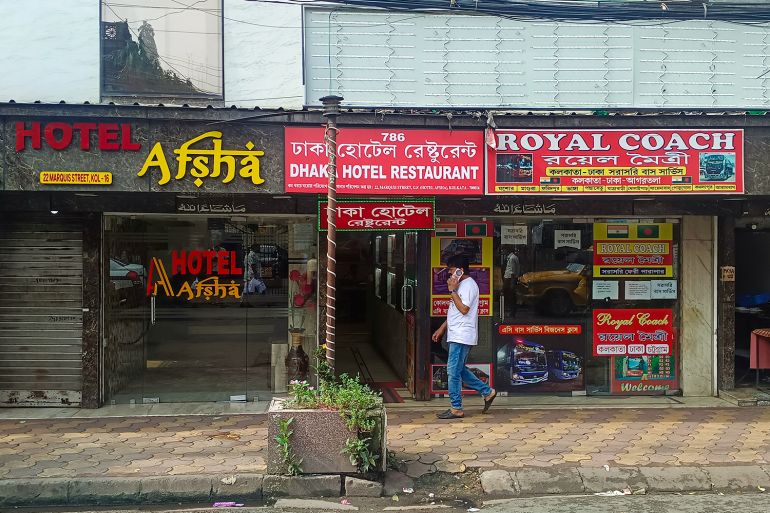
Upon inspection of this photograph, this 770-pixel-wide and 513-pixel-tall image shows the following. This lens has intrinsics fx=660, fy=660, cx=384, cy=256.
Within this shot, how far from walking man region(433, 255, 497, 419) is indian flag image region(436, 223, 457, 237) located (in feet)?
3.12

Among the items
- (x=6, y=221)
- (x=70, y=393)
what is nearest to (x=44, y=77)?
(x=6, y=221)

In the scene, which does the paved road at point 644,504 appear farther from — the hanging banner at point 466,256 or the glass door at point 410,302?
the hanging banner at point 466,256

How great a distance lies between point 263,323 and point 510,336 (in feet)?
10.7

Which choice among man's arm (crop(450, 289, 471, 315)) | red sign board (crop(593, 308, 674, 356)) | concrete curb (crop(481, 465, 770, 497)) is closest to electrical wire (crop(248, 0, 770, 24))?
man's arm (crop(450, 289, 471, 315))

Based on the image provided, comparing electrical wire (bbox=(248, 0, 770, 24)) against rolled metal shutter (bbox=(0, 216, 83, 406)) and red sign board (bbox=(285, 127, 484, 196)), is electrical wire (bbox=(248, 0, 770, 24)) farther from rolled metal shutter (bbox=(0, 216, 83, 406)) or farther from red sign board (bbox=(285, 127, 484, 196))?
rolled metal shutter (bbox=(0, 216, 83, 406))

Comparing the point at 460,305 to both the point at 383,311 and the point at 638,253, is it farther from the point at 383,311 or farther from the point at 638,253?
the point at 383,311

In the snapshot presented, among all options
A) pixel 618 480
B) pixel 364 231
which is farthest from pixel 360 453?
pixel 364 231

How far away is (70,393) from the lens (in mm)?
8250

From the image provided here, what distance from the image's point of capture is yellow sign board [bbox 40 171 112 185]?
700 cm

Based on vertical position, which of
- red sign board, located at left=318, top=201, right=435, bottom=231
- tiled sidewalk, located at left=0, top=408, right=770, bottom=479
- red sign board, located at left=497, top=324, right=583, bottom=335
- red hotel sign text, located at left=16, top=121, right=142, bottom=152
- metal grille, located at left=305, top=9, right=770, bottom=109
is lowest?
tiled sidewalk, located at left=0, top=408, right=770, bottom=479

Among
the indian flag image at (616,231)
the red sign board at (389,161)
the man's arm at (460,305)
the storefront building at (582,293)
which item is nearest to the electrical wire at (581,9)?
the red sign board at (389,161)

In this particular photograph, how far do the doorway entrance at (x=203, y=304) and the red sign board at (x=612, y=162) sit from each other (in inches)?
108

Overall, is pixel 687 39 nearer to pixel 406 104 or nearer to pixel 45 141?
pixel 406 104

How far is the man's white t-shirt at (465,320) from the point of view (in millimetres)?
7570
